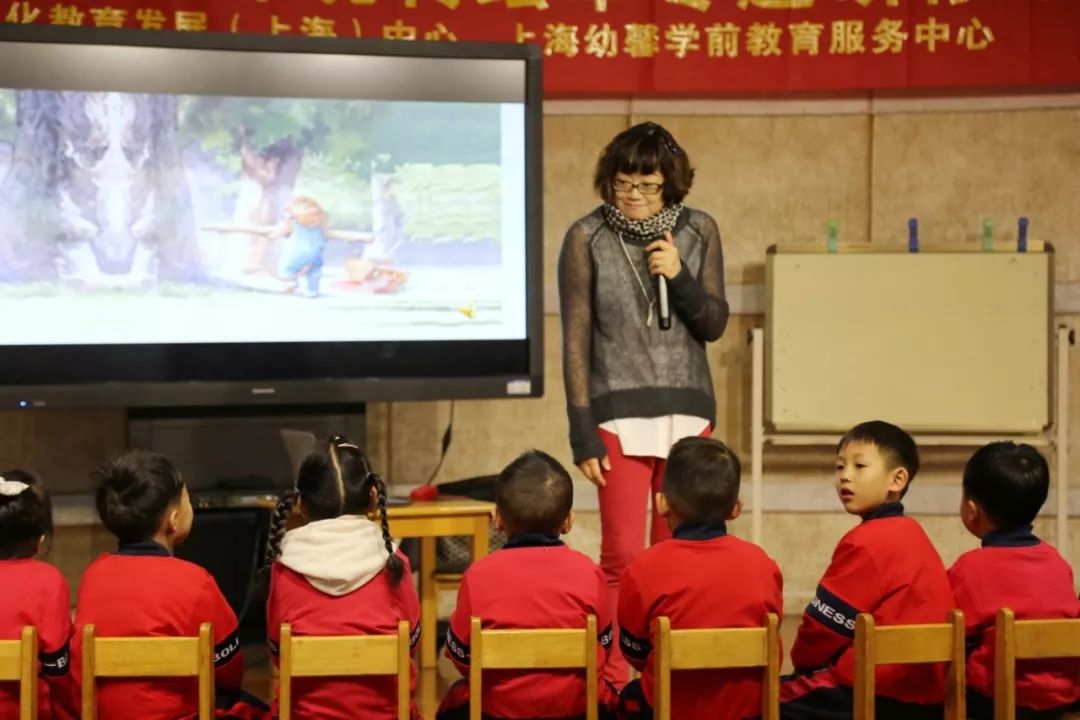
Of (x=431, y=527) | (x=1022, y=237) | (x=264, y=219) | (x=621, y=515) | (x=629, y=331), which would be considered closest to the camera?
(x=621, y=515)

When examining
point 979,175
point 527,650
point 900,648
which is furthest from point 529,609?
point 979,175

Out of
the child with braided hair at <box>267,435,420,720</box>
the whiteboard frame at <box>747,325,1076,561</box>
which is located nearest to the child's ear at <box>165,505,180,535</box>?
the child with braided hair at <box>267,435,420,720</box>

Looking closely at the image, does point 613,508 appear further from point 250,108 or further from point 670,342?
point 250,108

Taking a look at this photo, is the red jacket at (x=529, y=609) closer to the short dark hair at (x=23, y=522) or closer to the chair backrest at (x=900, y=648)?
the chair backrest at (x=900, y=648)

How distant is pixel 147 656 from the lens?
95.7 inches

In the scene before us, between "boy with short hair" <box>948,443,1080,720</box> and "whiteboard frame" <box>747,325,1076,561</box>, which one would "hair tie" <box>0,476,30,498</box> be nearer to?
"boy with short hair" <box>948,443,1080,720</box>

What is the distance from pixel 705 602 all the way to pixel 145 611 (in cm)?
102

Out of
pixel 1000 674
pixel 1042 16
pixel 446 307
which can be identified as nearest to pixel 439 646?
pixel 446 307

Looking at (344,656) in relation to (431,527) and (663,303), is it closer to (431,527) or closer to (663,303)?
(663,303)

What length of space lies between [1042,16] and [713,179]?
1.21 metres

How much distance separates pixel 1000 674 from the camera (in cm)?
258

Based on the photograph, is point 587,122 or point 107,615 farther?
point 587,122

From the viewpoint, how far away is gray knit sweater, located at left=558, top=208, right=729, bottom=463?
3.38m

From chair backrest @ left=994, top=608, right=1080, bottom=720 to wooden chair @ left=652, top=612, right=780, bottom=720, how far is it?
0.42m
